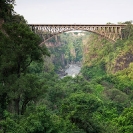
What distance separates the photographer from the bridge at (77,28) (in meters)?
43.7

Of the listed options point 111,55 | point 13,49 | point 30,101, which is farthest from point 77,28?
point 13,49

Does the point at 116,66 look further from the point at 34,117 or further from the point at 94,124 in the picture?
the point at 34,117

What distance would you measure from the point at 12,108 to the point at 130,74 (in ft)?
87.4

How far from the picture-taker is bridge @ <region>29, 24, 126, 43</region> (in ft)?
144

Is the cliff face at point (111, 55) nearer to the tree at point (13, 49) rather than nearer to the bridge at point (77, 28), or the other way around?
the bridge at point (77, 28)

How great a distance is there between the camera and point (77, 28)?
1750 inches

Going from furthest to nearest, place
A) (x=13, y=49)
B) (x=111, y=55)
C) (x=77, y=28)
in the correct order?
(x=111, y=55)
(x=77, y=28)
(x=13, y=49)

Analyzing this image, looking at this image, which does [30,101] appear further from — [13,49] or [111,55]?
[111,55]

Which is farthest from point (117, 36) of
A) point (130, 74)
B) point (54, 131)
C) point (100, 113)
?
point (54, 131)

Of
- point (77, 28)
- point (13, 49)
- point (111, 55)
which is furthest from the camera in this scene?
point (111, 55)

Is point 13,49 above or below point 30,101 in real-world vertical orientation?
above

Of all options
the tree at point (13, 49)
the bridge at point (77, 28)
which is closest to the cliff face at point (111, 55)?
the bridge at point (77, 28)

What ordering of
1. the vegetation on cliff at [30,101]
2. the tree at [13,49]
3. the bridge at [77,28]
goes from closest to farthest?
1. the vegetation on cliff at [30,101]
2. the tree at [13,49]
3. the bridge at [77,28]

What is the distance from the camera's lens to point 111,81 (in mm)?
38875
